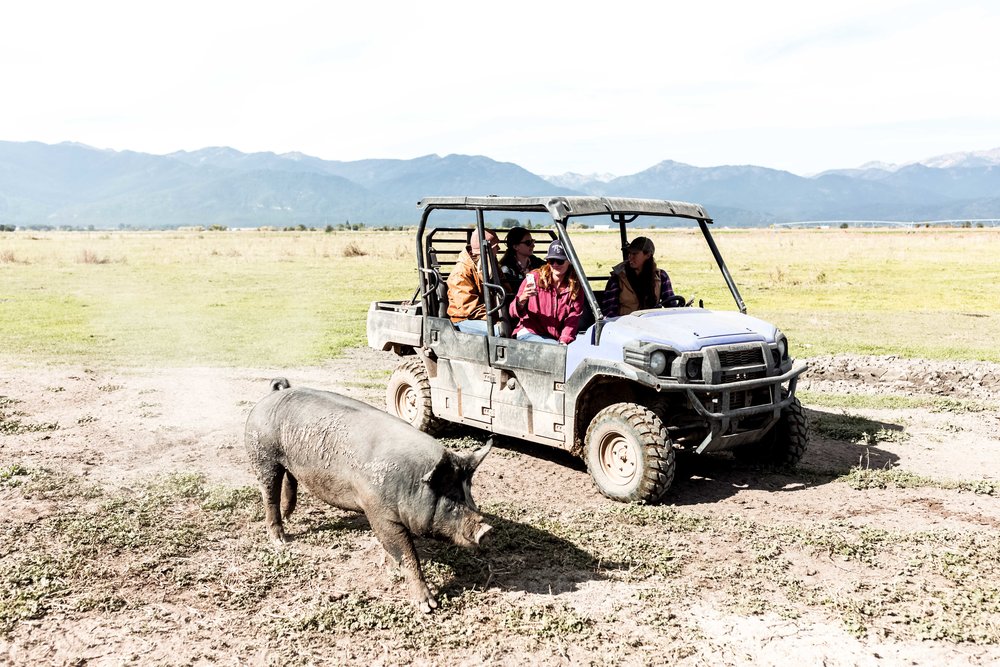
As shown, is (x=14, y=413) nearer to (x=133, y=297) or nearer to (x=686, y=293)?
(x=133, y=297)

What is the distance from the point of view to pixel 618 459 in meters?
7.51

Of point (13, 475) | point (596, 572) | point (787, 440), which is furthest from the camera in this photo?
point (787, 440)

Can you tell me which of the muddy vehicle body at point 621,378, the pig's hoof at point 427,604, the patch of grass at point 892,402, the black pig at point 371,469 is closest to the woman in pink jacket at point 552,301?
the muddy vehicle body at point 621,378

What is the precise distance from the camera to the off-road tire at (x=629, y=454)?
7.13m

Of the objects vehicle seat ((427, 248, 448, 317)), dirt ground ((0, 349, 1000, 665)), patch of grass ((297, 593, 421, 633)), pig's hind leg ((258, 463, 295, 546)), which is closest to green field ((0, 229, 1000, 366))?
vehicle seat ((427, 248, 448, 317))

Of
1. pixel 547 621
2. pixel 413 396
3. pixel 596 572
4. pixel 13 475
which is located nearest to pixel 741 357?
pixel 596 572

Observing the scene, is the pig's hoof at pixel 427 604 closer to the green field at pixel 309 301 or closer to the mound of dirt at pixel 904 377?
the mound of dirt at pixel 904 377

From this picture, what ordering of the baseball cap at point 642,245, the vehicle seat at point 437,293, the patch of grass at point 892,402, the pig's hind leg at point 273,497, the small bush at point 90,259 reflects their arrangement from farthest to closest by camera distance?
1. the small bush at point 90,259
2. the patch of grass at point 892,402
3. the vehicle seat at point 437,293
4. the baseball cap at point 642,245
5. the pig's hind leg at point 273,497

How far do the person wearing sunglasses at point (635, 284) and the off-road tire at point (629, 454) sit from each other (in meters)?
1.46

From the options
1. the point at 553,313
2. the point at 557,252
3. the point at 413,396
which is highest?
the point at 557,252

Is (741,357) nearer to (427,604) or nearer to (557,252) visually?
(557,252)

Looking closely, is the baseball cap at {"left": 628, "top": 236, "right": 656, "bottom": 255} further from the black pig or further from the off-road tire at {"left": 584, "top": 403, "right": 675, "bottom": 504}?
the black pig

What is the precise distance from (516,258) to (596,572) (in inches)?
170

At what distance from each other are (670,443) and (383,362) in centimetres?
885
